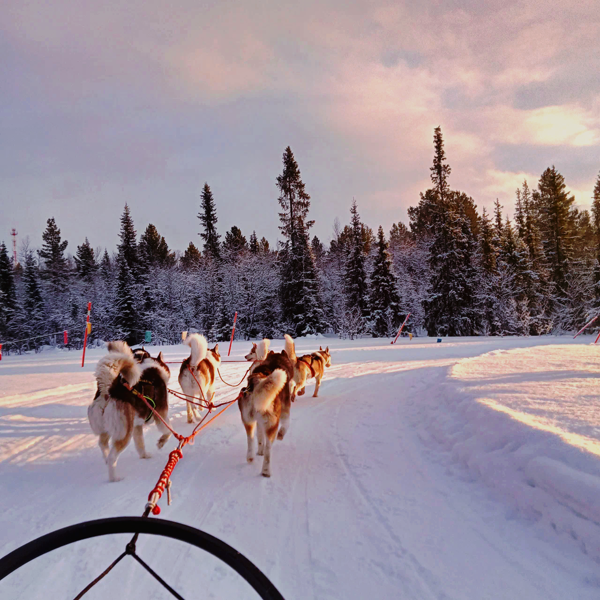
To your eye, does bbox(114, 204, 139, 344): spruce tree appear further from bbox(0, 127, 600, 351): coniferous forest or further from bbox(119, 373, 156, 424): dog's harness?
bbox(119, 373, 156, 424): dog's harness

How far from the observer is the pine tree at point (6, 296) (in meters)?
35.9

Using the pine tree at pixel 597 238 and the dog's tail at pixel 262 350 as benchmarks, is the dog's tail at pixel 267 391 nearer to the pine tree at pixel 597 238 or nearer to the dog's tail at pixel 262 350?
the dog's tail at pixel 262 350

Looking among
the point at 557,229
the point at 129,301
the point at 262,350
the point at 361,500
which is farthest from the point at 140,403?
the point at 557,229

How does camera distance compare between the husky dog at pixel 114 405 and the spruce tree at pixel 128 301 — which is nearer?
the husky dog at pixel 114 405

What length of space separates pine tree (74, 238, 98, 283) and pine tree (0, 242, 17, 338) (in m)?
8.26

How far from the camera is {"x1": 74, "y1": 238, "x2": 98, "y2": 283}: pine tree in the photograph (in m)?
51.1

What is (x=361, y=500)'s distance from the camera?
12.5 ft

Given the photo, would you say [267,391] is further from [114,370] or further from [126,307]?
[126,307]

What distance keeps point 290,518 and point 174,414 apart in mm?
4513

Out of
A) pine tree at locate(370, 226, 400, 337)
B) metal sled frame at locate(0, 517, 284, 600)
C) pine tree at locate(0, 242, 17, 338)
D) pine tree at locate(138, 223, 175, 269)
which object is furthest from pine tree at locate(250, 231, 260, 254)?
metal sled frame at locate(0, 517, 284, 600)

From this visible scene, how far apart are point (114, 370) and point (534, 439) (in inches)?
189

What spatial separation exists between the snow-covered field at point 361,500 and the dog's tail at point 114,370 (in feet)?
3.92

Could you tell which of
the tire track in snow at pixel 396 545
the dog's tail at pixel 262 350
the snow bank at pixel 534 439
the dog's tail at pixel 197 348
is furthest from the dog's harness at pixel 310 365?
the tire track in snow at pixel 396 545

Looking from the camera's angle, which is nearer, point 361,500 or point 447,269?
point 361,500
